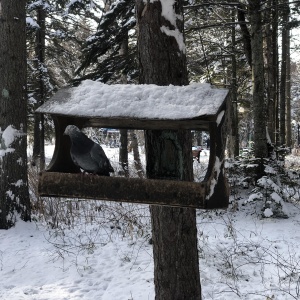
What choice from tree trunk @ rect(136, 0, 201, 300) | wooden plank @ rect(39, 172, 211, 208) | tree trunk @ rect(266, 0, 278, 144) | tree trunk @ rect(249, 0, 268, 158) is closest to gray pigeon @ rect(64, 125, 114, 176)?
wooden plank @ rect(39, 172, 211, 208)

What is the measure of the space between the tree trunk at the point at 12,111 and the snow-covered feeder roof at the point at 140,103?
407cm

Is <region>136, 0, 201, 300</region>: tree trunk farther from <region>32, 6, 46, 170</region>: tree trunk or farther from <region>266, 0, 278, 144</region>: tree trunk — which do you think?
<region>32, 6, 46, 170</region>: tree trunk

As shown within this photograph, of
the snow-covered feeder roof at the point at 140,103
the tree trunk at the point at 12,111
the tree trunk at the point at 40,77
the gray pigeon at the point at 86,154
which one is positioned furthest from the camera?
the tree trunk at the point at 40,77

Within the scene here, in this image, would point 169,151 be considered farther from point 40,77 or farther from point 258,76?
point 40,77

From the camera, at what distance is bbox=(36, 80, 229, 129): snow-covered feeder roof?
1.78 meters

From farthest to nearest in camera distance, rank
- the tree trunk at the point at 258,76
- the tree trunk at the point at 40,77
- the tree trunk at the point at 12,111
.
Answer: the tree trunk at the point at 40,77 → the tree trunk at the point at 258,76 → the tree trunk at the point at 12,111

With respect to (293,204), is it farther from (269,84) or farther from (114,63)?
(114,63)

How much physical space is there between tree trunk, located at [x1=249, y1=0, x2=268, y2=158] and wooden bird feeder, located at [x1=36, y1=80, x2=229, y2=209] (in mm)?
4653

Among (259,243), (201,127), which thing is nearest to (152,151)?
(201,127)

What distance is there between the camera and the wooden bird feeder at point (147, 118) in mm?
1816

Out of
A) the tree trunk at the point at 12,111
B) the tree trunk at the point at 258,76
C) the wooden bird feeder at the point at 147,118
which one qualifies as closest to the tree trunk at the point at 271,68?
the tree trunk at the point at 258,76

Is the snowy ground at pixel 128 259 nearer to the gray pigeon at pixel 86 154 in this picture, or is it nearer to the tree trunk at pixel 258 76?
the tree trunk at pixel 258 76

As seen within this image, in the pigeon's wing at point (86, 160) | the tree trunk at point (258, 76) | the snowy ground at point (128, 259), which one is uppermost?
the tree trunk at point (258, 76)

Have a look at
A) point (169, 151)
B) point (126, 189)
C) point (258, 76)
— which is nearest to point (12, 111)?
point (169, 151)
